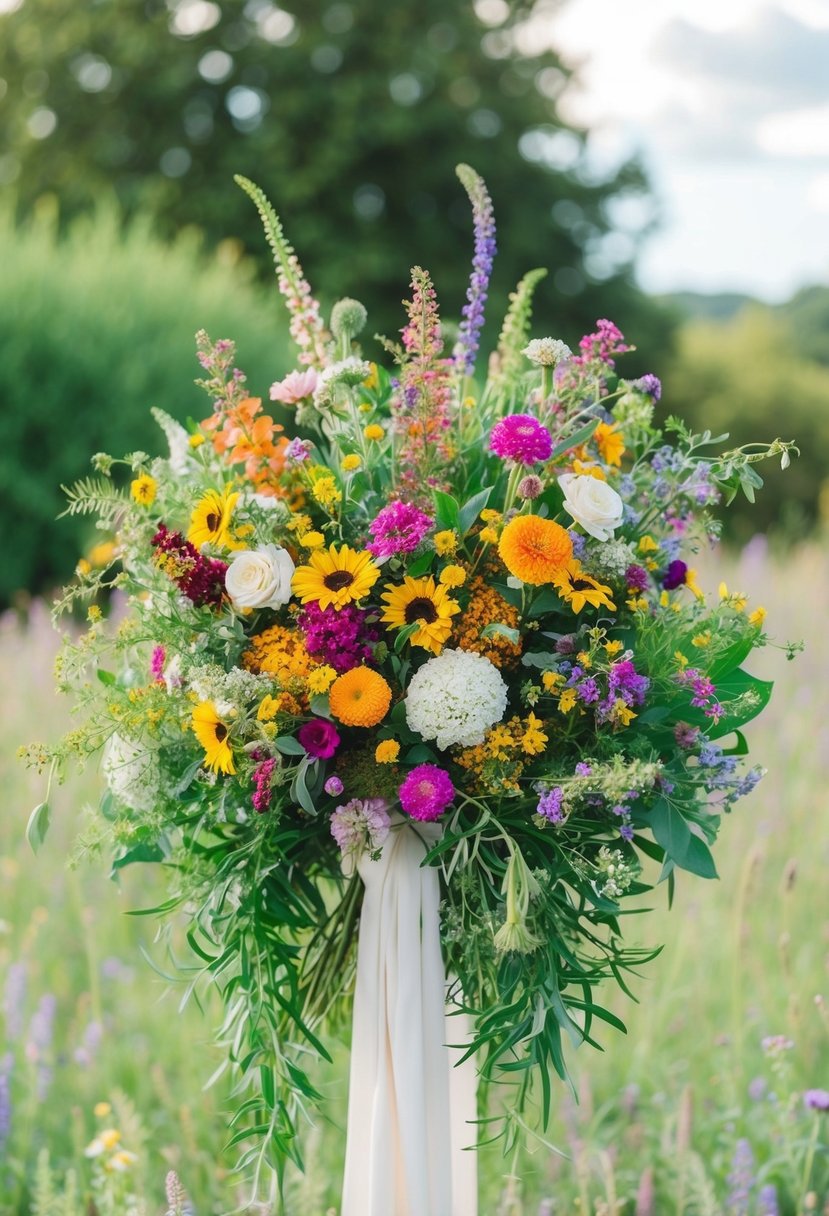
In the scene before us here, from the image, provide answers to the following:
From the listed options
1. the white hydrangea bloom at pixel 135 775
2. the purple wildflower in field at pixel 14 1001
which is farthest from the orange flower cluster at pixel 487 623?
the purple wildflower in field at pixel 14 1001

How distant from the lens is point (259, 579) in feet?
4.90

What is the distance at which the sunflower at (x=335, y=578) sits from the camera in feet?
4.84

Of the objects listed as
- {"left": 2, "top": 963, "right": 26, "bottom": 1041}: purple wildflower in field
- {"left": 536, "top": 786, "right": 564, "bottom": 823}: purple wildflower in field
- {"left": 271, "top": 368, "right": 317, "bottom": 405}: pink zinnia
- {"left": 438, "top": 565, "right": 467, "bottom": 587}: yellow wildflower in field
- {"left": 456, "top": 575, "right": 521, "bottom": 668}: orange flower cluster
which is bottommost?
{"left": 2, "top": 963, "right": 26, "bottom": 1041}: purple wildflower in field

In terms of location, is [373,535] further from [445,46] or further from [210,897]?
[445,46]

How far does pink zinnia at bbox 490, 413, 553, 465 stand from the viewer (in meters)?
1.48

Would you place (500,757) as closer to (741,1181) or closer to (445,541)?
(445,541)

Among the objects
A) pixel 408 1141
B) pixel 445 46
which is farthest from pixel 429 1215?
pixel 445 46

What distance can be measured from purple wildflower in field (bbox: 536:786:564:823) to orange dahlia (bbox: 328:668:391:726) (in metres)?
0.23

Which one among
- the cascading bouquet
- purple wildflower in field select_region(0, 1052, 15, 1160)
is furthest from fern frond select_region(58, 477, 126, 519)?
purple wildflower in field select_region(0, 1052, 15, 1160)

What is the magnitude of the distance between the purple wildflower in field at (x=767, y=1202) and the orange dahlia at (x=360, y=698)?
1415mm

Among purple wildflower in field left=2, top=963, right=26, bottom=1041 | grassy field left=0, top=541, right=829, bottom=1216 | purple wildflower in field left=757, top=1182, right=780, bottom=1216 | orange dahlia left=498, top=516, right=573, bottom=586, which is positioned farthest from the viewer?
purple wildflower in field left=2, top=963, right=26, bottom=1041

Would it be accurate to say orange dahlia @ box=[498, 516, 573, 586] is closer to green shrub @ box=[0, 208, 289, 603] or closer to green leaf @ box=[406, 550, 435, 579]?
green leaf @ box=[406, 550, 435, 579]

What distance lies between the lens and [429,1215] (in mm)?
1736

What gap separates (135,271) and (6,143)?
11.2 meters
